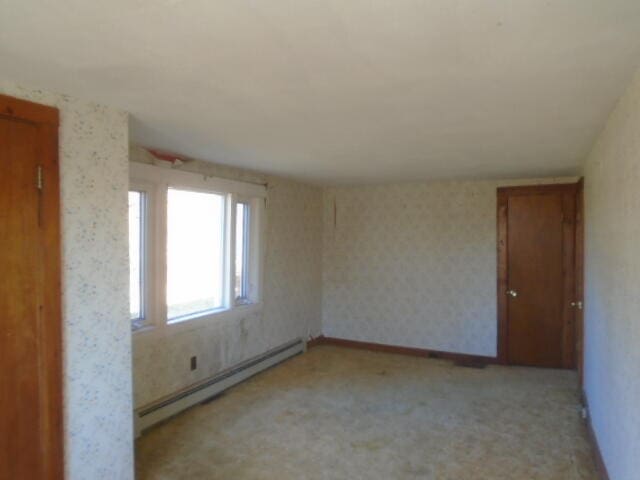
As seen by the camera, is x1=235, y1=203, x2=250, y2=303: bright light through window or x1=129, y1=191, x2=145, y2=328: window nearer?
x1=129, y1=191, x2=145, y2=328: window

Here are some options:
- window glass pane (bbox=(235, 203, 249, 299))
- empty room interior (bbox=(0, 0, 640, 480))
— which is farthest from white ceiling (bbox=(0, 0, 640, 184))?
window glass pane (bbox=(235, 203, 249, 299))

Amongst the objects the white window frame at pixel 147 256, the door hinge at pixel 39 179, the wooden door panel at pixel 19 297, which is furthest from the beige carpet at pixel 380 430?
the door hinge at pixel 39 179

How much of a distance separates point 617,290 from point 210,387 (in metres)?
3.21

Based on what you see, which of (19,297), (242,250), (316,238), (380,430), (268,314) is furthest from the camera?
(316,238)

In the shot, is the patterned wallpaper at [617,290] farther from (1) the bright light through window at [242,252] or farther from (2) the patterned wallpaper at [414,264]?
(1) the bright light through window at [242,252]

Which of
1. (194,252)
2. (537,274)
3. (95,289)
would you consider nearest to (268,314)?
(194,252)

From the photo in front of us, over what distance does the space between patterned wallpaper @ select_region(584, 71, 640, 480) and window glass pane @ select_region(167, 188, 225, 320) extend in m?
3.12

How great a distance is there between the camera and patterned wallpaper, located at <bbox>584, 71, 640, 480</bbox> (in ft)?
6.24

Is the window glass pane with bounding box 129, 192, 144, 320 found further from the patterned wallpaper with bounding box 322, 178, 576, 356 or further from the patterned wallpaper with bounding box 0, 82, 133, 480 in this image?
the patterned wallpaper with bounding box 322, 178, 576, 356

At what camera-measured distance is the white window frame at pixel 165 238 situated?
11.8ft

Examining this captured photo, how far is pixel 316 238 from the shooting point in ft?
19.6

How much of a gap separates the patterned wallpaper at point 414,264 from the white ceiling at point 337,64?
2.26 meters

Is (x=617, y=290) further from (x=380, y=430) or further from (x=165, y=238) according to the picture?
(x=165, y=238)

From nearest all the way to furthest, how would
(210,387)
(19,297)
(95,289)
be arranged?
(19,297)
(95,289)
(210,387)
